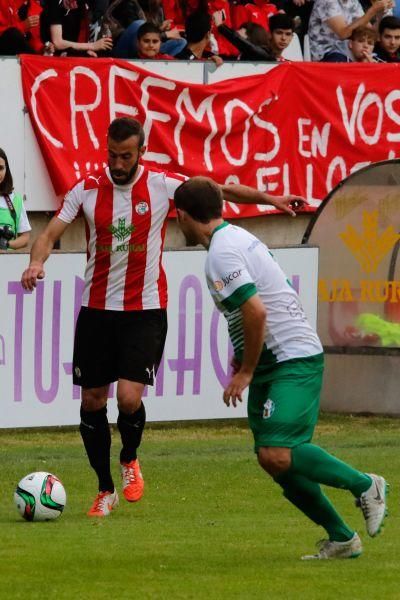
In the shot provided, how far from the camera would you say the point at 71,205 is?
30.7ft

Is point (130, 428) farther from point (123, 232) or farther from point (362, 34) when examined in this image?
point (362, 34)

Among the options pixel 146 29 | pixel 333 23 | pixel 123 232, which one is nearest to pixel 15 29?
pixel 146 29

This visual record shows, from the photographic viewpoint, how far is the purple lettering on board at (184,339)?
13.8 meters

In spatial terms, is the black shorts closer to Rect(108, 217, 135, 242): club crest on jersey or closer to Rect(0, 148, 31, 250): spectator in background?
Rect(108, 217, 135, 242): club crest on jersey

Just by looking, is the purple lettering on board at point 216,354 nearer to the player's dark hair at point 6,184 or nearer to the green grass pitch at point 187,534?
the green grass pitch at point 187,534

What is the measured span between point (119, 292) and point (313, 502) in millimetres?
2449

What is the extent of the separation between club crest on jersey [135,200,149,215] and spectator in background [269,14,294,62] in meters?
8.16

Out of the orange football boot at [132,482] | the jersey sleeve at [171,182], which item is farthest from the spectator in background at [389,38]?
the orange football boot at [132,482]

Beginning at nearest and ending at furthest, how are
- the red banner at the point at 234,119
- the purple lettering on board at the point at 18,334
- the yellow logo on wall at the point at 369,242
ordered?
the purple lettering on board at the point at 18,334
the red banner at the point at 234,119
the yellow logo on wall at the point at 369,242

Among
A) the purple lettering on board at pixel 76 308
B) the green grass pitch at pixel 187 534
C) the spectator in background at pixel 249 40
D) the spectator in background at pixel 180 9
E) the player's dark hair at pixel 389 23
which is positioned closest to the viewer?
the green grass pitch at pixel 187 534

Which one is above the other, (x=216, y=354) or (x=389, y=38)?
(x=389, y=38)

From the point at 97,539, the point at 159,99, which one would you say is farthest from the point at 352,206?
the point at 97,539

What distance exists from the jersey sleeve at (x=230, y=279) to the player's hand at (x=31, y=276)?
1932 mm

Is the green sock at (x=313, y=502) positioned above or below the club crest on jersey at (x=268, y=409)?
below
